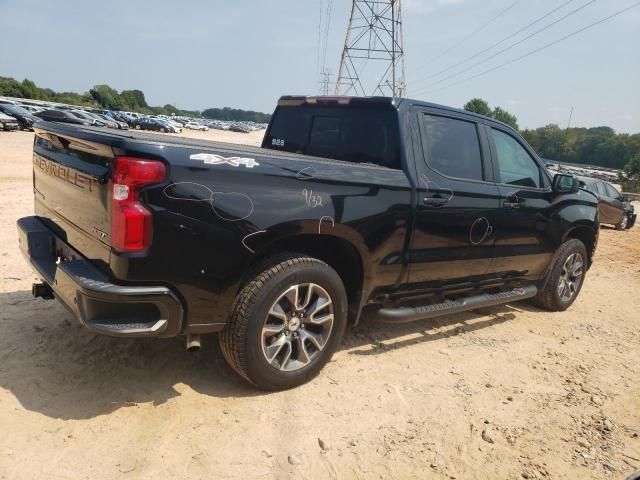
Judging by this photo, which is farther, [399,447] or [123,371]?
[123,371]

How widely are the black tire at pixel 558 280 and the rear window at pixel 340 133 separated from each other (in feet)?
8.93

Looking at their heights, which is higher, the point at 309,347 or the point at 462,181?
the point at 462,181

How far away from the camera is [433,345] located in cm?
438

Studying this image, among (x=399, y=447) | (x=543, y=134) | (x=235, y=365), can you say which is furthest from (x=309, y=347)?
(x=543, y=134)

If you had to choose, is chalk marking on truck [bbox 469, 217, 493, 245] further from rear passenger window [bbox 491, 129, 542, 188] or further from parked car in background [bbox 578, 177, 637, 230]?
parked car in background [bbox 578, 177, 637, 230]

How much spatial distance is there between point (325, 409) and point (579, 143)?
112m

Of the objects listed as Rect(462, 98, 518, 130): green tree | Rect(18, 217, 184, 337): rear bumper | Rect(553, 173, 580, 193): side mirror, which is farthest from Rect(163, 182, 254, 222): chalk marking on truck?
Rect(462, 98, 518, 130): green tree

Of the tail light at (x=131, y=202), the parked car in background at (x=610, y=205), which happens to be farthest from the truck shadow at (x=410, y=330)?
the parked car in background at (x=610, y=205)

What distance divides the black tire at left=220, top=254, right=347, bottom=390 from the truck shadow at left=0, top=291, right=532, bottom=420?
20cm

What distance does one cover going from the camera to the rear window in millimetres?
3801

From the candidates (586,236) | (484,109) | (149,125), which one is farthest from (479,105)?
(586,236)

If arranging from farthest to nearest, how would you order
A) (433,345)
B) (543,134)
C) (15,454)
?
(543,134), (433,345), (15,454)

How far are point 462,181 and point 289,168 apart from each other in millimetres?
1720

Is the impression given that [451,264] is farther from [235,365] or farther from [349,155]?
[235,365]
